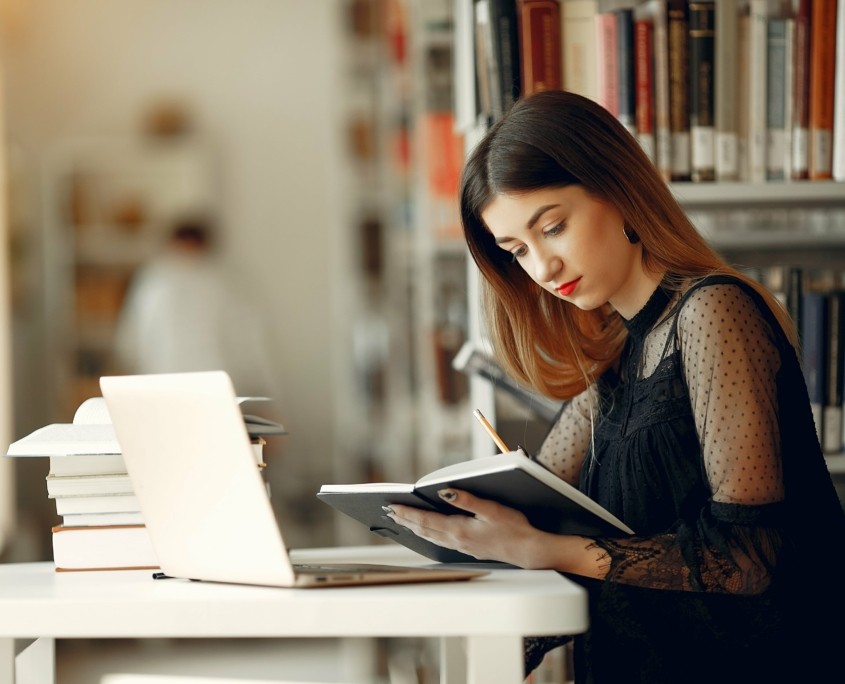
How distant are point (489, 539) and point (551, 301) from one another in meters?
0.52

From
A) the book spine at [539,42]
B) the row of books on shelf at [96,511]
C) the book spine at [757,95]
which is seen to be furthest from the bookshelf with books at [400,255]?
the row of books on shelf at [96,511]

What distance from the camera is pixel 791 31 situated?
1.67 m

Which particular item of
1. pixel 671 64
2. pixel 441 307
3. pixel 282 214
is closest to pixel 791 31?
Result: pixel 671 64

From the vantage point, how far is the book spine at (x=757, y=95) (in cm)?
166

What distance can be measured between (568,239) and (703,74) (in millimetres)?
616

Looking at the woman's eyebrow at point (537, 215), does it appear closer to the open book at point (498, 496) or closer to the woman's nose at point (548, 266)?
the woman's nose at point (548, 266)

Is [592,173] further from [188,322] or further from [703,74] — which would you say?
[188,322]

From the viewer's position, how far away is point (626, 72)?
164cm

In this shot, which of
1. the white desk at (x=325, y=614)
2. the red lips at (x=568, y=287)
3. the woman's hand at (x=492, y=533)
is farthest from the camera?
the red lips at (x=568, y=287)

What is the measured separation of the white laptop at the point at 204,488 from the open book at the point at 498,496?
3.0 inches

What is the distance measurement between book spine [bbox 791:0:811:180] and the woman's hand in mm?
915

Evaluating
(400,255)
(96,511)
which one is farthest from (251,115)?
(96,511)

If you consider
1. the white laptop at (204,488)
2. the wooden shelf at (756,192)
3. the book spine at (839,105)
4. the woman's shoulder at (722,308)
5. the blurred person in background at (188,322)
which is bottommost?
the blurred person in background at (188,322)

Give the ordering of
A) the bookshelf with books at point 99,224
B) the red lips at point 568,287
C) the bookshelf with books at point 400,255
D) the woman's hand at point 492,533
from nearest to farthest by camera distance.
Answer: the woman's hand at point 492,533 < the red lips at point 568,287 < the bookshelf with books at point 400,255 < the bookshelf with books at point 99,224
